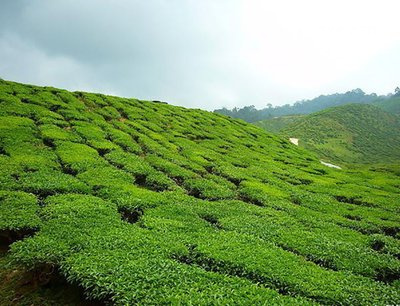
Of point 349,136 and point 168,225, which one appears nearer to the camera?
A: point 168,225

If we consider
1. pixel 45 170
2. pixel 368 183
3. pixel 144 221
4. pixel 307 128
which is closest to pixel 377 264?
pixel 144 221

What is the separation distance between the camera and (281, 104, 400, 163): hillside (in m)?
137

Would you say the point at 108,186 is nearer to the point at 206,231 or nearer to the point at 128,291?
the point at 206,231

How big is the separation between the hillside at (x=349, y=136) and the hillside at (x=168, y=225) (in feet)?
357

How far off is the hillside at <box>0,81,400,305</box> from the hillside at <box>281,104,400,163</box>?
109 meters

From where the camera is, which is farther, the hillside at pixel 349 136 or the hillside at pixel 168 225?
the hillside at pixel 349 136

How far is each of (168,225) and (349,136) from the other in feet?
553

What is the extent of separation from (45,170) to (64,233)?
9.03m

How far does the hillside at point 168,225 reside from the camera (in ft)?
39.8

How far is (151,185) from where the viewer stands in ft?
78.8

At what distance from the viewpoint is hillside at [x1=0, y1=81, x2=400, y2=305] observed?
1212 centimetres

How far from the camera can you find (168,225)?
17.1m

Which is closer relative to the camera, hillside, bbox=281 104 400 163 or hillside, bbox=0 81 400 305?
hillside, bbox=0 81 400 305

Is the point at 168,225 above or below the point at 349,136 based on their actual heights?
below
